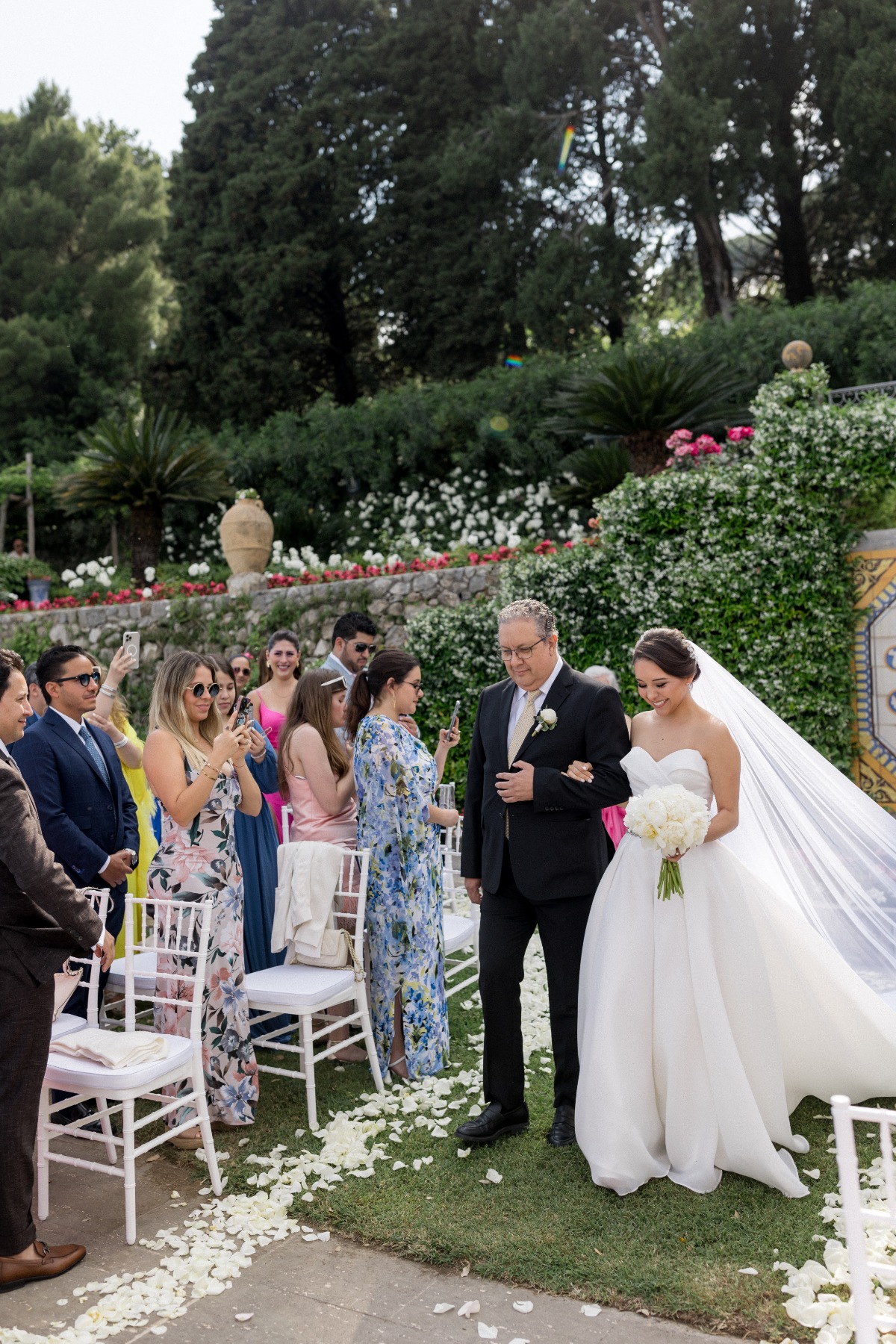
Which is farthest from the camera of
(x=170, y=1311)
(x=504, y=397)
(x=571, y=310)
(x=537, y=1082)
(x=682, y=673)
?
(x=571, y=310)

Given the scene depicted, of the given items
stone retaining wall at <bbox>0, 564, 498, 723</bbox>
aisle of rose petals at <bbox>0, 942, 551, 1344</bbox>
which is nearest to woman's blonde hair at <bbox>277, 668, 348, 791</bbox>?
aisle of rose petals at <bbox>0, 942, 551, 1344</bbox>

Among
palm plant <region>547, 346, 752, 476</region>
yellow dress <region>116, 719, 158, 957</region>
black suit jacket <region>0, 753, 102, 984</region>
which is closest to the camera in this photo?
black suit jacket <region>0, 753, 102, 984</region>

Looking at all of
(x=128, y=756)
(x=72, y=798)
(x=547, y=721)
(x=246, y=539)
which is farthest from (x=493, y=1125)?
(x=246, y=539)

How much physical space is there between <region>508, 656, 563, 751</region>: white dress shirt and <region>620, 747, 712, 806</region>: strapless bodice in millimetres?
393

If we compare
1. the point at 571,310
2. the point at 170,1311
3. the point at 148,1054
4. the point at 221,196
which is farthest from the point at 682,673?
the point at 221,196

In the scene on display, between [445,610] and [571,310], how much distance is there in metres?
11.1

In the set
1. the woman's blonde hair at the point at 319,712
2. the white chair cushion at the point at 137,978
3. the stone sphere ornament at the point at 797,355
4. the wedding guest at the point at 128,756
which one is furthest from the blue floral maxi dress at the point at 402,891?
the stone sphere ornament at the point at 797,355

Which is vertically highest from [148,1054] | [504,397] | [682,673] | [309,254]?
[309,254]

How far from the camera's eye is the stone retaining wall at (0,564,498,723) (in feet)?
35.1

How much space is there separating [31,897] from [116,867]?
1.34 metres

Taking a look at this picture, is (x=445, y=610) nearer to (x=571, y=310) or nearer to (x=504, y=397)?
(x=504, y=397)

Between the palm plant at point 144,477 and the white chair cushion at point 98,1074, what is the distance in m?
11.1

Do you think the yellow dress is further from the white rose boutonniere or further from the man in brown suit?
the white rose boutonniere

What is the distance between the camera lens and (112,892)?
4484mm
